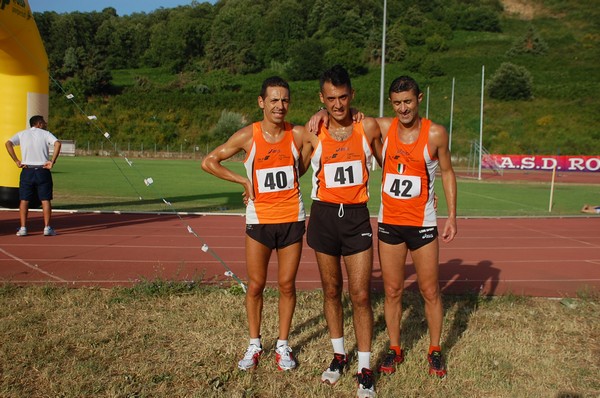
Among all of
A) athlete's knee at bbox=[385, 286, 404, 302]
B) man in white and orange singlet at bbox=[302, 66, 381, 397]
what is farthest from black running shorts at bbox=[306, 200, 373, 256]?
athlete's knee at bbox=[385, 286, 404, 302]

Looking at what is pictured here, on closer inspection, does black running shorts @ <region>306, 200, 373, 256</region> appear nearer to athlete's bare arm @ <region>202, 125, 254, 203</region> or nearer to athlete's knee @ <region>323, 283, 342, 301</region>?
athlete's knee @ <region>323, 283, 342, 301</region>

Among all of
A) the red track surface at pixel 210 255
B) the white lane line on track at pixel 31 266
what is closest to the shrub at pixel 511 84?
the red track surface at pixel 210 255

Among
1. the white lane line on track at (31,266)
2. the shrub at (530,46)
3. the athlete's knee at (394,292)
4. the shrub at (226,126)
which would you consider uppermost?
the shrub at (530,46)

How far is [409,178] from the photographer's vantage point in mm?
4258

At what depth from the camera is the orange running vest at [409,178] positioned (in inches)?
166

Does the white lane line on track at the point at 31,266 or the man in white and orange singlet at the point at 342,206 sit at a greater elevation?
the man in white and orange singlet at the point at 342,206

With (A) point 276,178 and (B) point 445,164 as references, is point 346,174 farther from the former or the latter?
(B) point 445,164

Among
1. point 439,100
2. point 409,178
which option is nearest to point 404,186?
point 409,178

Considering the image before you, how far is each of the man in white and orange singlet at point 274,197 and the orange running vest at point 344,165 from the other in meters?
0.28

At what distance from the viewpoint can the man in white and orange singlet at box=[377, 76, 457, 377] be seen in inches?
166

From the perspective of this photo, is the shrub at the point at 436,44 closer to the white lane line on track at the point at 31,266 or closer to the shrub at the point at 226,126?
the shrub at the point at 226,126

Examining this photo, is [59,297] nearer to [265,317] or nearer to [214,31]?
[265,317]

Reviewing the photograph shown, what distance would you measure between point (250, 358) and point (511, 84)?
2343 inches

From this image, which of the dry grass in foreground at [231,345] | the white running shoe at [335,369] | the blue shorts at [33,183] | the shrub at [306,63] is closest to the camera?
the dry grass in foreground at [231,345]
